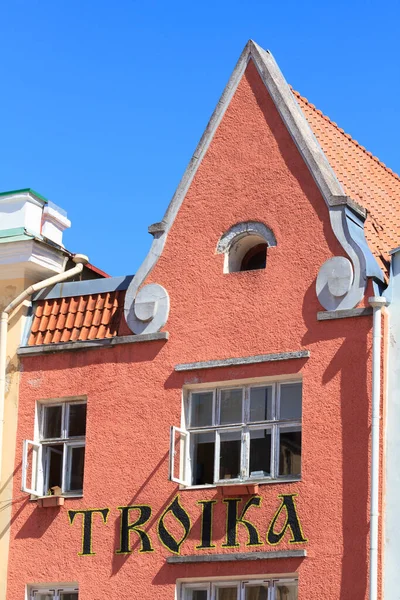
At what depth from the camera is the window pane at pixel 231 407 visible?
2547 centimetres

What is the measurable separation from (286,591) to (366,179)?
8312 millimetres

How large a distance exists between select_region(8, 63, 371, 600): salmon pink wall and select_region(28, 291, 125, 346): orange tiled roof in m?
0.42

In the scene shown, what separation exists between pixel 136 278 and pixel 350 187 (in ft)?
13.6

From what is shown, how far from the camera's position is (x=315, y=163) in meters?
25.7

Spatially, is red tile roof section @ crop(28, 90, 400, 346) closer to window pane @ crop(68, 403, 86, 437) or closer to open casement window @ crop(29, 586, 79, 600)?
window pane @ crop(68, 403, 86, 437)

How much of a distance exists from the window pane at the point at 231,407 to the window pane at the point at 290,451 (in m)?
0.92

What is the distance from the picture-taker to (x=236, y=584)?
963 inches

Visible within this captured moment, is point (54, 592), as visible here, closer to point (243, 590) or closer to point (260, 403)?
point (243, 590)

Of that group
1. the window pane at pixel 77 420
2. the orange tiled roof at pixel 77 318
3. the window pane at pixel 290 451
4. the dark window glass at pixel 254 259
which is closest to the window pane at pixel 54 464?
the window pane at pixel 77 420

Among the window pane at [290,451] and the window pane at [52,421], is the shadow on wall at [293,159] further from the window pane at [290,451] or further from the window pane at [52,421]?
the window pane at [52,421]

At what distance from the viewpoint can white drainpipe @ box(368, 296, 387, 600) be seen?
23016mm

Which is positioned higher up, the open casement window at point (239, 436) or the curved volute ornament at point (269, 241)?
the curved volute ornament at point (269, 241)

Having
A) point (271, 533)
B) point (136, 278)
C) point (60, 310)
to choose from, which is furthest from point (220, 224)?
point (271, 533)

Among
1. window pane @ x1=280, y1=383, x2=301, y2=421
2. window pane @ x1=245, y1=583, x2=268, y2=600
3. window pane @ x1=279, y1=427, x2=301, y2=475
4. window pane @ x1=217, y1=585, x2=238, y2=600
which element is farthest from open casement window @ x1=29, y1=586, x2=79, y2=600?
window pane @ x1=280, y1=383, x2=301, y2=421
